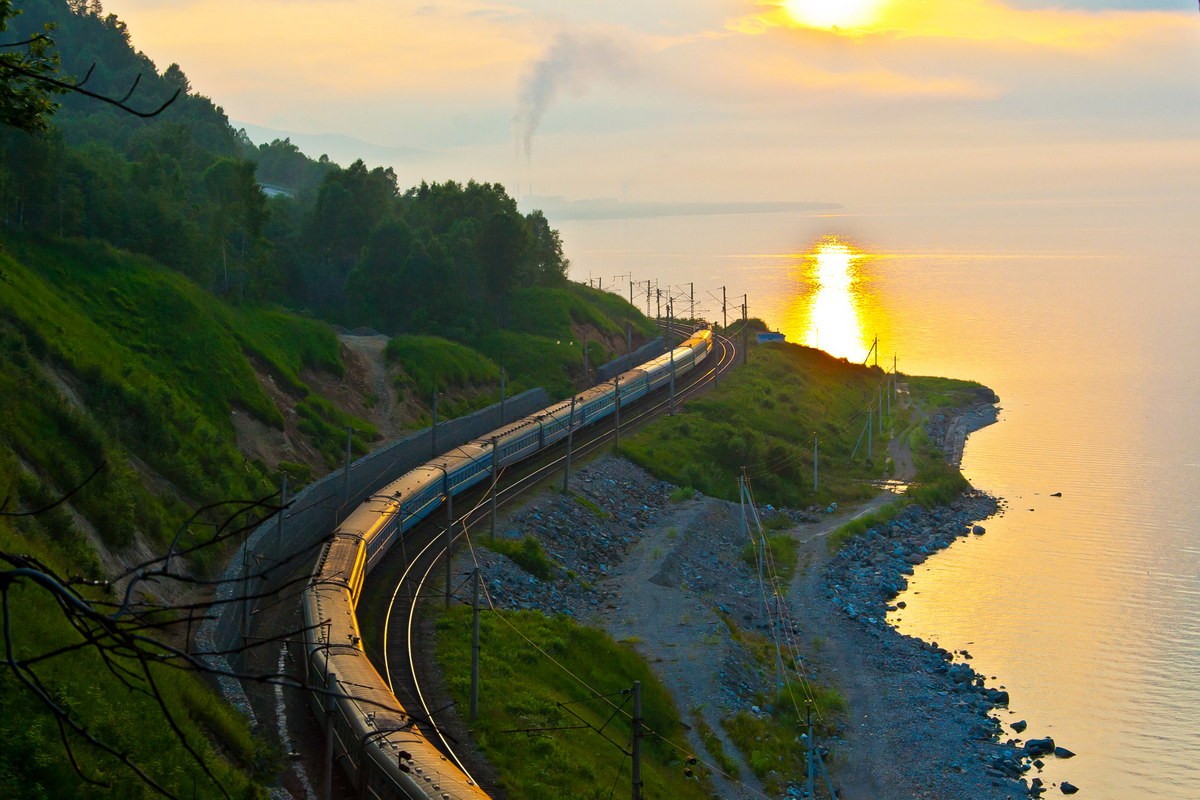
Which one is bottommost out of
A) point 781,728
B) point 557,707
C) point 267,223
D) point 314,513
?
point 781,728

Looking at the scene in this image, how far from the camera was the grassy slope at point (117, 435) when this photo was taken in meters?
21.2

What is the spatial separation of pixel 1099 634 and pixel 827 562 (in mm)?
13018

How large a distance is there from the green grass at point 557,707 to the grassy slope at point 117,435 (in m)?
7.03

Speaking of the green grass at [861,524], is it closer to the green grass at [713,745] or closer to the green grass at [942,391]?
the green grass at [713,745]

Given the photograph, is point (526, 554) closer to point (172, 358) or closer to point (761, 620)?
point (761, 620)

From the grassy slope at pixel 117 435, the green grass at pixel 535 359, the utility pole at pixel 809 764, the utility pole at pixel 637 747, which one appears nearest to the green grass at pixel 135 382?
the grassy slope at pixel 117 435

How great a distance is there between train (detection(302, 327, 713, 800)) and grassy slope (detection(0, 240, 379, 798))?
2323 mm

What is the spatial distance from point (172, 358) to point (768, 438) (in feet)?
128

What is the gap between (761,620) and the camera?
4969 cm

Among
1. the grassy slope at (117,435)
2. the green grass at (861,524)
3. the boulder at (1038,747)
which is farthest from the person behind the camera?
the green grass at (861,524)

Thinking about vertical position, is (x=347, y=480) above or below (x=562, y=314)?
below

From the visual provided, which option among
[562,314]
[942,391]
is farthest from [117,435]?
[942,391]

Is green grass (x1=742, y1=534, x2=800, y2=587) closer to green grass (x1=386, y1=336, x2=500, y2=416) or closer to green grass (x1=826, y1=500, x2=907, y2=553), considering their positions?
green grass (x1=826, y1=500, x2=907, y2=553)

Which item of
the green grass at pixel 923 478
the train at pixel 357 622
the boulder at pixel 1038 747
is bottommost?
the boulder at pixel 1038 747
